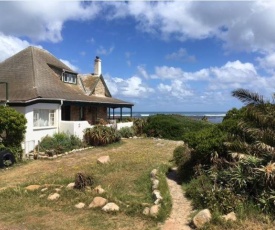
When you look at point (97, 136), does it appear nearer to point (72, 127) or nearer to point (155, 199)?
point (72, 127)

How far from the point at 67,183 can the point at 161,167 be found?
431 cm

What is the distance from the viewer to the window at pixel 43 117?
20428mm

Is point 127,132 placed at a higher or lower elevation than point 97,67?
lower

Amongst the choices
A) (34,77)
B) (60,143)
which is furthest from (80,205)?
(34,77)

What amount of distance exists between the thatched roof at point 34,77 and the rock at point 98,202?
440 inches

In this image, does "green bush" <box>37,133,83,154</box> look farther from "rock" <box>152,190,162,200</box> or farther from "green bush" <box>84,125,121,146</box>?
"rock" <box>152,190,162,200</box>

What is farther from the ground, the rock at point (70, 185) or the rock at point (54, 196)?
the rock at point (70, 185)

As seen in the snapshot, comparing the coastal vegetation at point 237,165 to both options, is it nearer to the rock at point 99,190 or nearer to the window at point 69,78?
the rock at point 99,190

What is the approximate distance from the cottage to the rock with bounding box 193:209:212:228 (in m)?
13.0

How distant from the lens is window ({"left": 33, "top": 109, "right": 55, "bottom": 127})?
804 inches

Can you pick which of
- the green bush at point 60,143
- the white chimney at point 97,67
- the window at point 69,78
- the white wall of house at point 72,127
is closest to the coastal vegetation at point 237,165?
the green bush at point 60,143

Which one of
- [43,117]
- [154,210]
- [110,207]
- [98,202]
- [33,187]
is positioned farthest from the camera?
[43,117]

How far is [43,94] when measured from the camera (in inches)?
837

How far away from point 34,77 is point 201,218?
1808 cm
